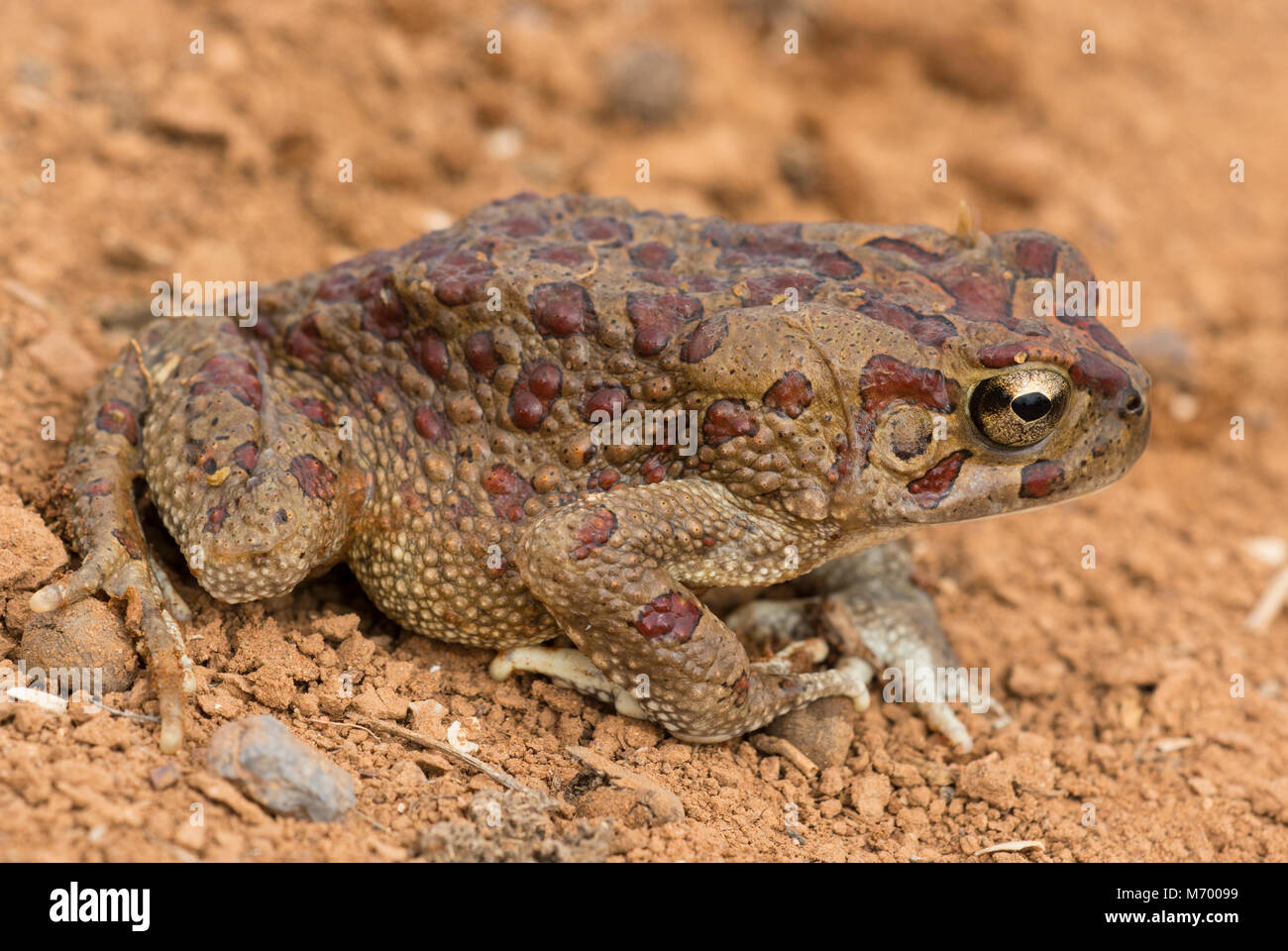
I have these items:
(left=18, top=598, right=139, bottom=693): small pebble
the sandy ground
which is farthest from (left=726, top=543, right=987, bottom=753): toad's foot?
(left=18, top=598, right=139, bottom=693): small pebble

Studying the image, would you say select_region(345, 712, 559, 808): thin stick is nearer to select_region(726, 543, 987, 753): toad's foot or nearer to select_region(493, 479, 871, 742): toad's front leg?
select_region(493, 479, 871, 742): toad's front leg

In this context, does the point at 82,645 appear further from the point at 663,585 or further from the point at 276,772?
the point at 663,585

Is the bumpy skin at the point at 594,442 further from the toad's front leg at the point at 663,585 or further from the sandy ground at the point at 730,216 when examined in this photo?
the sandy ground at the point at 730,216

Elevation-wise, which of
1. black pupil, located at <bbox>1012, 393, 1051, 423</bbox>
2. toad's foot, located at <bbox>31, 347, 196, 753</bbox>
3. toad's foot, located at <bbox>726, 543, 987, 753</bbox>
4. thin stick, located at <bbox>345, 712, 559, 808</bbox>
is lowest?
thin stick, located at <bbox>345, 712, 559, 808</bbox>

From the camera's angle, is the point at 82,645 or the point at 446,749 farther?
the point at 446,749

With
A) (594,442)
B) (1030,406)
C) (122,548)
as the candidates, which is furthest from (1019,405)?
(122,548)

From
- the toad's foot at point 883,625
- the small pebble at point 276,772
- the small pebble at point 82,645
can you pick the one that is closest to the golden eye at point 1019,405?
the toad's foot at point 883,625
